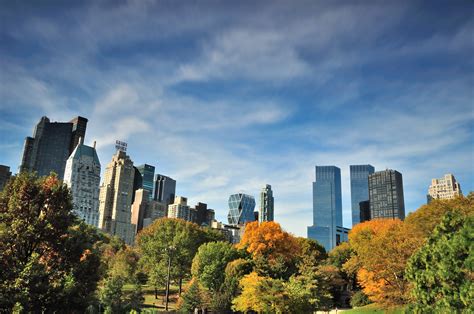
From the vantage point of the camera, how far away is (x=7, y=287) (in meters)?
19.2

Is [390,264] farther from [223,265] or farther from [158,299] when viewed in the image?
[158,299]

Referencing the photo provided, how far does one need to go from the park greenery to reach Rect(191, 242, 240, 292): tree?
5.1 inches

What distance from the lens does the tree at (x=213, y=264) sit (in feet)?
167

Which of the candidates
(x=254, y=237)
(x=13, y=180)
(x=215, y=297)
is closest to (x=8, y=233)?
(x=13, y=180)

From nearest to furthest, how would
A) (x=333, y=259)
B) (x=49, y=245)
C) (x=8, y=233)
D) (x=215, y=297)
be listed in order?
1. (x=8, y=233)
2. (x=49, y=245)
3. (x=215, y=297)
4. (x=333, y=259)

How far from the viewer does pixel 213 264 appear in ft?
169

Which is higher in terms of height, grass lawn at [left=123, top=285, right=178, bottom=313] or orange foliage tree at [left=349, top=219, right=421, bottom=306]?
orange foliage tree at [left=349, top=219, right=421, bottom=306]

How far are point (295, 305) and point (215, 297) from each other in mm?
13783

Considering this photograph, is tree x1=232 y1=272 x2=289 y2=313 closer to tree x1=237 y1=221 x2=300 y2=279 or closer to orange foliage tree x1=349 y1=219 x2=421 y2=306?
orange foliage tree x1=349 y1=219 x2=421 y2=306

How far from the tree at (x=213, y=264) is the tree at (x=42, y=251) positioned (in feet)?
93.6

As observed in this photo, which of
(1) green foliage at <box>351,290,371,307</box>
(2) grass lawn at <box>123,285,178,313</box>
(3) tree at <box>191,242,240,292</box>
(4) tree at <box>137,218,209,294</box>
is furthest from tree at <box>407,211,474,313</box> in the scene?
(4) tree at <box>137,218,209,294</box>

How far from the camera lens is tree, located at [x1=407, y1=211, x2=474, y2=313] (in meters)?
24.3

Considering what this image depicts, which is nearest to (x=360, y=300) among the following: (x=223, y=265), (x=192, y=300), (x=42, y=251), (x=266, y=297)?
(x=223, y=265)

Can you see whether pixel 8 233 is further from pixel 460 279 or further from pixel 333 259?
pixel 333 259
